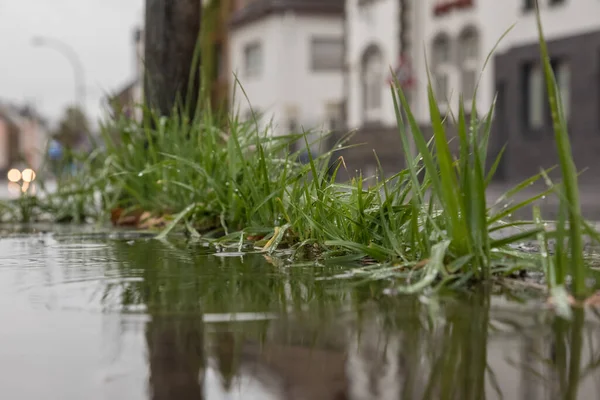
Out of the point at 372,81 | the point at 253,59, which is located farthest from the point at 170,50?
the point at 253,59

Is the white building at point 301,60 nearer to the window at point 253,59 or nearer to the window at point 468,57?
the window at point 253,59

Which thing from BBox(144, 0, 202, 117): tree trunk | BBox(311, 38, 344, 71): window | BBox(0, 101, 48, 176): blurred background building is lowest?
BBox(144, 0, 202, 117): tree trunk

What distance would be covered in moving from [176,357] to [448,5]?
21613 mm

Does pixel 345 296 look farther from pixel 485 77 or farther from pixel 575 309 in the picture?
pixel 485 77

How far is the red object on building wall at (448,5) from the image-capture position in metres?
21.7

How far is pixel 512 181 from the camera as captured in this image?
2066 cm

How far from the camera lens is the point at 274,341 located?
5.41 feet

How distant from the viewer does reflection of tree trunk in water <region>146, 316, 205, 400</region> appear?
134 cm

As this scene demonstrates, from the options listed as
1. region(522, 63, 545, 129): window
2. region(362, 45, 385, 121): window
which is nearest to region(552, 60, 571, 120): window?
region(522, 63, 545, 129): window

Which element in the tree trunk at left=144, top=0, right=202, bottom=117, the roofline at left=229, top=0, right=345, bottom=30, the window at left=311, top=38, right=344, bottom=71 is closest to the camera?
the tree trunk at left=144, top=0, right=202, bottom=117

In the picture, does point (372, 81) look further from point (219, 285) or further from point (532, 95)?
point (219, 285)

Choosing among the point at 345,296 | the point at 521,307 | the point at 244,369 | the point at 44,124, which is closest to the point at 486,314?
the point at 521,307

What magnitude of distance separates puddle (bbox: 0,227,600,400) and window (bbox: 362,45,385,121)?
24060 millimetres

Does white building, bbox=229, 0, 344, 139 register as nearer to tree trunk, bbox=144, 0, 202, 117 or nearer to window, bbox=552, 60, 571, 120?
window, bbox=552, 60, 571, 120
